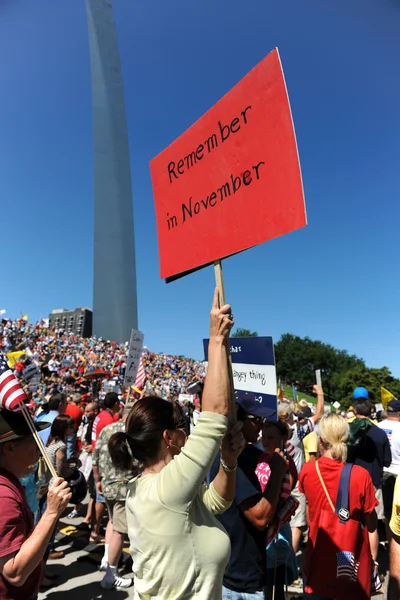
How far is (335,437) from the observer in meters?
2.70

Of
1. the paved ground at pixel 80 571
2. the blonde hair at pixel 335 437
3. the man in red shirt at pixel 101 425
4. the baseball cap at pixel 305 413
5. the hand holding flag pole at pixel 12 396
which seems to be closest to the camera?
the hand holding flag pole at pixel 12 396

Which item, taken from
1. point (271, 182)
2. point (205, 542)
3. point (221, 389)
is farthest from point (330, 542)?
point (271, 182)

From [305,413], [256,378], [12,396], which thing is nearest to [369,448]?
[256,378]

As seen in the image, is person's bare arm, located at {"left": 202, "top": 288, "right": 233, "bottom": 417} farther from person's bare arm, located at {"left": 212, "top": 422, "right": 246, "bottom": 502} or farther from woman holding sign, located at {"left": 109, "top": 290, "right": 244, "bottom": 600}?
person's bare arm, located at {"left": 212, "top": 422, "right": 246, "bottom": 502}

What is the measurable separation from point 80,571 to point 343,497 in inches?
A: 129

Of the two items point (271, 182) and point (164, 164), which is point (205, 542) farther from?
Result: point (164, 164)

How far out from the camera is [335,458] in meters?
2.66

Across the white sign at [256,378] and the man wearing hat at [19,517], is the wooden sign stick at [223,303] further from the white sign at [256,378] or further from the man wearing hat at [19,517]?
the white sign at [256,378]

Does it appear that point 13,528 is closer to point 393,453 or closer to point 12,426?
point 12,426

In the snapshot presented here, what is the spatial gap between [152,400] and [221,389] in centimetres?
47

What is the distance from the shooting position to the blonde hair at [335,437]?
2.66 m

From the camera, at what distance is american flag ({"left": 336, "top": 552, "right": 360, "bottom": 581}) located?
Answer: 235cm

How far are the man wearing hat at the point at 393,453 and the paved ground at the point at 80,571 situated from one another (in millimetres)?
647

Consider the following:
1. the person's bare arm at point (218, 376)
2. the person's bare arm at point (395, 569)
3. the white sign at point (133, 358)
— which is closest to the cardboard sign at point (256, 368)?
the person's bare arm at point (395, 569)
